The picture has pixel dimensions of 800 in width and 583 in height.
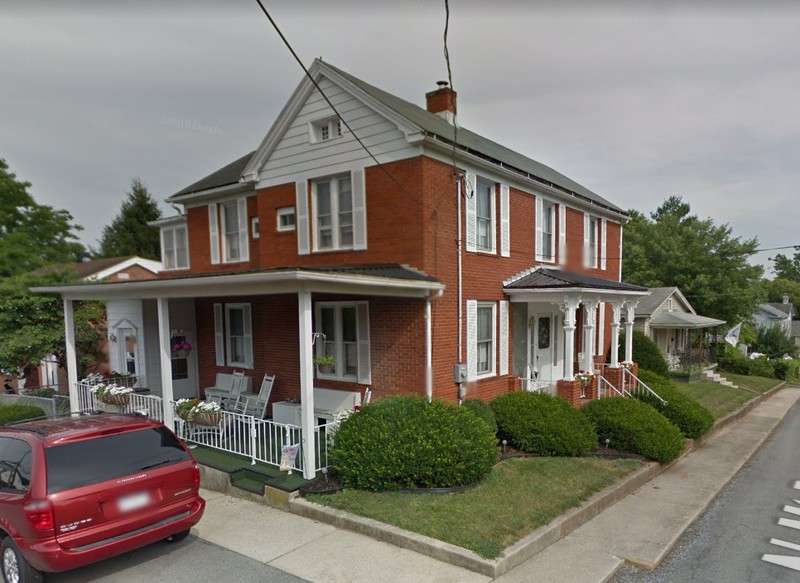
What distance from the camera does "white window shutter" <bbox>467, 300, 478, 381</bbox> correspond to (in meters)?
10.2

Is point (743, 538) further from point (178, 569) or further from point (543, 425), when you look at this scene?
point (178, 569)

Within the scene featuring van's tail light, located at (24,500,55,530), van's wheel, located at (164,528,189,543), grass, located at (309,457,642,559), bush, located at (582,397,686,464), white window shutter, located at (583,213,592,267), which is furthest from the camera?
white window shutter, located at (583,213,592,267)

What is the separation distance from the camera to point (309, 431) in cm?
708

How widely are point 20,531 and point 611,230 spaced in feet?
57.4

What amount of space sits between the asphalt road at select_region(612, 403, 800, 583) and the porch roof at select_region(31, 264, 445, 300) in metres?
5.13

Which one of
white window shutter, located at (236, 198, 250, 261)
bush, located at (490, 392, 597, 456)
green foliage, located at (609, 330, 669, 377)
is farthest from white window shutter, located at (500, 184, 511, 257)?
green foliage, located at (609, 330, 669, 377)

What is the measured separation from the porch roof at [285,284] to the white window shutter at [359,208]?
630mm

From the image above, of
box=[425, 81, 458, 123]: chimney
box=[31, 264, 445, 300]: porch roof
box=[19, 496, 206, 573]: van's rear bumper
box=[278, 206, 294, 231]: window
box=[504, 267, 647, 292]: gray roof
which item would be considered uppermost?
box=[425, 81, 458, 123]: chimney

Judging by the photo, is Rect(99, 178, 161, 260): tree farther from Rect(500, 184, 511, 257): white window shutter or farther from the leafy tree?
Rect(500, 184, 511, 257): white window shutter

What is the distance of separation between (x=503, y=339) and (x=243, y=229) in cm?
793

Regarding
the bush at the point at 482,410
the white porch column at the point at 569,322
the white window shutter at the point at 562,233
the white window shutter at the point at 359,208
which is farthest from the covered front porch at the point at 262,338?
the white window shutter at the point at 562,233

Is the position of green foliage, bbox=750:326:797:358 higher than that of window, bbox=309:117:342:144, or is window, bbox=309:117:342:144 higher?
window, bbox=309:117:342:144

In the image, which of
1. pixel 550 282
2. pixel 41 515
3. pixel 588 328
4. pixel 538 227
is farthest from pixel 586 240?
pixel 41 515

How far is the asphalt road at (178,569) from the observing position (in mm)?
5055
